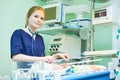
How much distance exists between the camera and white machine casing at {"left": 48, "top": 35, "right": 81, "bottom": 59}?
2830 millimetres

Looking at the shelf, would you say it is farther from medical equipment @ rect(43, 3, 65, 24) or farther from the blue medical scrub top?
the blue medical scrub top

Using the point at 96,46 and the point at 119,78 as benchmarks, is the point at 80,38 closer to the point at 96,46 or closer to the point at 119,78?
the point at 96,46

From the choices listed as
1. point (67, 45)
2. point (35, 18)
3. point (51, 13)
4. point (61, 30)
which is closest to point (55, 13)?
point (51, 13)

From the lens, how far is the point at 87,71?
1.50 meters

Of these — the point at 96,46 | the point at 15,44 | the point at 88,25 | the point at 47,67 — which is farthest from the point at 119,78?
the point at 96,46

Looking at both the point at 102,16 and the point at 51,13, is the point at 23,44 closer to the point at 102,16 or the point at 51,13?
the point at 102,16

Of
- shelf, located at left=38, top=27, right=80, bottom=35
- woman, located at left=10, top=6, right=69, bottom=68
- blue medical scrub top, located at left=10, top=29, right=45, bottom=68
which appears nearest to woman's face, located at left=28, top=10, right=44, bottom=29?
woman, located at left=10, top=6, right=69, bottom=68

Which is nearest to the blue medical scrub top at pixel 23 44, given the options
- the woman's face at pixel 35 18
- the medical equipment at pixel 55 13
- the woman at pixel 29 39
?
the woman at pixel 29 39

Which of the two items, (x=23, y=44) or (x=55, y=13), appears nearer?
(x=23, y=44)

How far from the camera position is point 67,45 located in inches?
112

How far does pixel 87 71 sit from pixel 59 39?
1.44 meters

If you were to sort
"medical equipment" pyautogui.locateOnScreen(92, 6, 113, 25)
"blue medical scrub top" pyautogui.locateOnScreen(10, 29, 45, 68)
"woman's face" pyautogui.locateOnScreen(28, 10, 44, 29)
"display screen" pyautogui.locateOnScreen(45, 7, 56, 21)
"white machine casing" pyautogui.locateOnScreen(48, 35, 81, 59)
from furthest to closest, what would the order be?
"display screen" pyautogui.locateOnScreen(45, 7, 56, 21) → "white machine casing" pyautogui.locateOnScreen(48, 35, 81, 59) → "medical equipment" pyautogui.locateOnScreen(92, 6, 113, 25) → "woman's face" pyautogui.locateOnScreen(28, 10, 44, 29) → "blue medical scrub top" pyautogui.locateOnScreen(10, 29, 45, 68)

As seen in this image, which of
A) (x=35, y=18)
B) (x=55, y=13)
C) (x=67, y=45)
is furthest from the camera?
(x=55, y=13)

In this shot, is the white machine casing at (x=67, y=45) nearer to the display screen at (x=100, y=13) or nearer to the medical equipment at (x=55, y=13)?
the medical equipment at (x=55, y=13)
